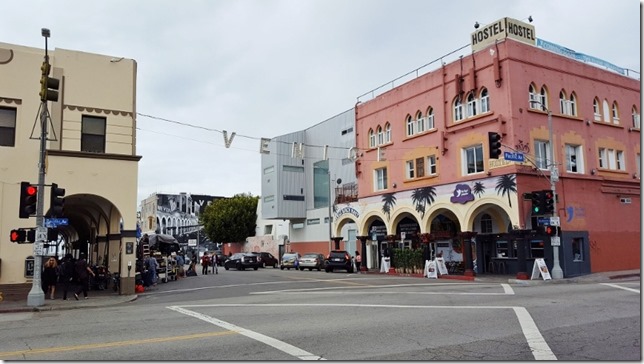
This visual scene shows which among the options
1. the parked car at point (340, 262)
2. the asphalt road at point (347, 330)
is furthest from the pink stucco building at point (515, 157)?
the asphalt road at point (347, 330)

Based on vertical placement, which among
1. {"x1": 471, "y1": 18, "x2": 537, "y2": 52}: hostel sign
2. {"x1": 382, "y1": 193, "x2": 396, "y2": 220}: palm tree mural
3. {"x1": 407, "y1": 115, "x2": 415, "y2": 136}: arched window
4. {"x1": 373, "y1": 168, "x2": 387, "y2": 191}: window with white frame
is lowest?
{"x1": 382, "y1": 193, "x2": 396, "y2": 220}: palm tree mural

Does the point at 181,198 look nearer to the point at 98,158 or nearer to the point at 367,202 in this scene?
the point at 367,202

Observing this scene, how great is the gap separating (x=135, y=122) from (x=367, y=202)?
19200mm

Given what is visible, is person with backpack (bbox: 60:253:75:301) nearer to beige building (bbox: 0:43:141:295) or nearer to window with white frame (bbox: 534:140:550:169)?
beige building (bbox: 0:43:141:295)

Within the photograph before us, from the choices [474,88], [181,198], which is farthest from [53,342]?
[181,198]

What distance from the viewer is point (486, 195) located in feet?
92.0

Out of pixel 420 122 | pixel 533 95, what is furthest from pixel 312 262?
pixel 533 95

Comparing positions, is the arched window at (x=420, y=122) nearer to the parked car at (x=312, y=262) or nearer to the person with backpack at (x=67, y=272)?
the parked car at (x=312, y=262)

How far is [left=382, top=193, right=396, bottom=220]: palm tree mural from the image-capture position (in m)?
34.9

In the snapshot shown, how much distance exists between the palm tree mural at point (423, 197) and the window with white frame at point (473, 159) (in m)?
2.47

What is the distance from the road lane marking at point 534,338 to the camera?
26.6 feet

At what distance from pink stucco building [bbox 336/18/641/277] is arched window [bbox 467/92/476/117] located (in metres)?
0.09

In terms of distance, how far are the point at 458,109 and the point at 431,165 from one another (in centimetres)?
374

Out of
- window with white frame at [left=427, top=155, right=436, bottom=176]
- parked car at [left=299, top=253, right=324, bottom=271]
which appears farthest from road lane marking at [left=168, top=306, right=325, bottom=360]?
parked car at [left=299, top=253, right=324, bottom=271]
